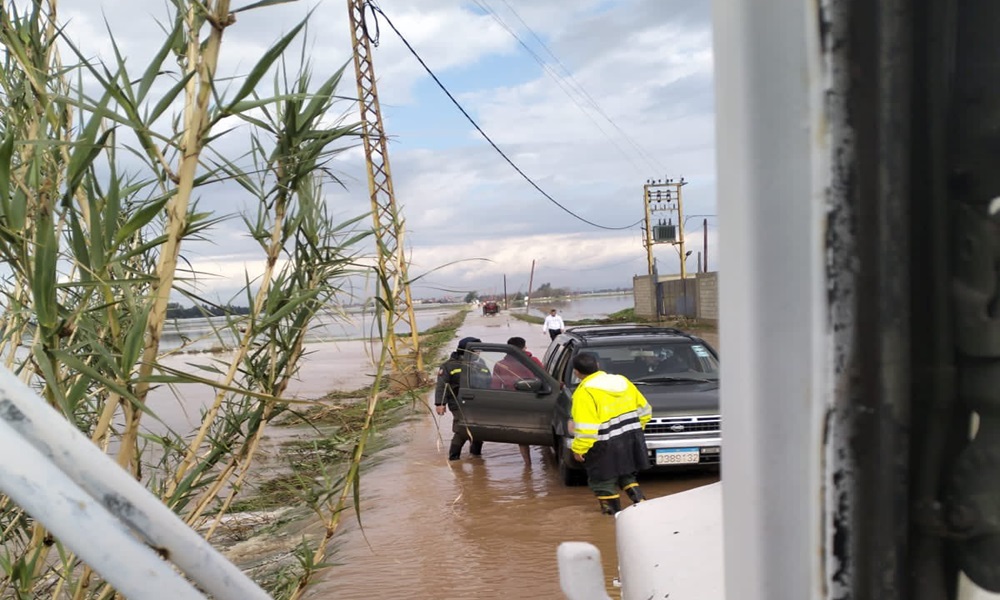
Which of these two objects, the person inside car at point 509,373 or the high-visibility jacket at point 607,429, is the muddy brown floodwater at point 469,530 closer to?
the high-visibility jacket at point 607,429

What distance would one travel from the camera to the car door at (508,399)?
927 centimetres

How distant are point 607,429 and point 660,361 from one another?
9.18 ft

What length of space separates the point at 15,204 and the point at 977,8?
238 cm

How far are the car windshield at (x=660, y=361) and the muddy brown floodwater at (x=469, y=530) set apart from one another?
47.6 inches

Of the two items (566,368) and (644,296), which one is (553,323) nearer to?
(566,368)

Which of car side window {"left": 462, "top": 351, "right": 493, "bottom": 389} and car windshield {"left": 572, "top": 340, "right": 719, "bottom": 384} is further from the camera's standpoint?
car side window {"left": 462, "top": 351, "right": 493, "bottom": 389}

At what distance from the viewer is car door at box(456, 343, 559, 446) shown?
9273mm

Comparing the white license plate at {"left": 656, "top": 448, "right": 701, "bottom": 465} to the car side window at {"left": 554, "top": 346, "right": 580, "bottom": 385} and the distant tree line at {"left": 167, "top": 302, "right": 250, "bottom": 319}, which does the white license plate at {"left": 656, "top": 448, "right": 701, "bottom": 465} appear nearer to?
the car side window at {"left": 554, "top": 346, "right": 580, "bottom": 385}

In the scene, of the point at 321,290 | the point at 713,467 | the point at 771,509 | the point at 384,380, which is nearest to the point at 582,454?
the point at 713,467

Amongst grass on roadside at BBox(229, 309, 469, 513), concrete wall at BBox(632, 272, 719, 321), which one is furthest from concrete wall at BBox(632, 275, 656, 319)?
grass on roadside at BBox(229, 309, 469, 513)

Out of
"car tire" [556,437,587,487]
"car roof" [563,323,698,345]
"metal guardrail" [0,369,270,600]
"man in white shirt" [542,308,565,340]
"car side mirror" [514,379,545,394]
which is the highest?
"metal guardrail" [0,369,270,600]

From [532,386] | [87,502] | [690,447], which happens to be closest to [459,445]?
[532,386]

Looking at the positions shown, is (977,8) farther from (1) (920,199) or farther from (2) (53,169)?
(2) (53,169)

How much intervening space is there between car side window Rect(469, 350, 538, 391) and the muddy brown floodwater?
1.27 metres
